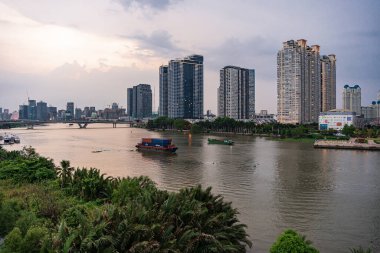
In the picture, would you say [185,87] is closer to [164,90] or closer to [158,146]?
[164,90]

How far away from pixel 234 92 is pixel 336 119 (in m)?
65.9

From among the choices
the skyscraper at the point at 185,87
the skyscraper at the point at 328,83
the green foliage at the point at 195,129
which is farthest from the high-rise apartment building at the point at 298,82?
the skyscraper at the point at 185,87

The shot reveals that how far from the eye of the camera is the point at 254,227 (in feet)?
57.8

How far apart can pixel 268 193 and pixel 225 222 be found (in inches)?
545

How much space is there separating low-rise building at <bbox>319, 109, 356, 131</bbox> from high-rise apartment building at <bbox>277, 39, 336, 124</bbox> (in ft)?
70.5

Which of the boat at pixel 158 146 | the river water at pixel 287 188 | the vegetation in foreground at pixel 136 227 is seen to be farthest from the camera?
the boat at pixel 158 146

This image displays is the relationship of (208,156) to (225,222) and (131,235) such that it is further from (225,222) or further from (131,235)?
(131,235)

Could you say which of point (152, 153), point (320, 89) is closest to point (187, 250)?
point (152, 153)

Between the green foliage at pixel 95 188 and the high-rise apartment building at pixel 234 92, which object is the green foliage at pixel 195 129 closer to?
the high-rise apartment building at pixel 234 92

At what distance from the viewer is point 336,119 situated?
11206 cm

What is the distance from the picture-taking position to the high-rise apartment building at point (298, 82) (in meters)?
133

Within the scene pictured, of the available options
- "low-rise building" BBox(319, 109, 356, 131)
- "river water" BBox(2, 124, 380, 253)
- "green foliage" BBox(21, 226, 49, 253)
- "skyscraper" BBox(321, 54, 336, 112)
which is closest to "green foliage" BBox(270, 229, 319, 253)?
"river water" BBox(2, 124, 380, 253)

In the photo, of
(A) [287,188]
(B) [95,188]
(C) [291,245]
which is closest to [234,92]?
(A) [287,188]

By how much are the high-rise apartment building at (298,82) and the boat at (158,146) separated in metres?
87.3
